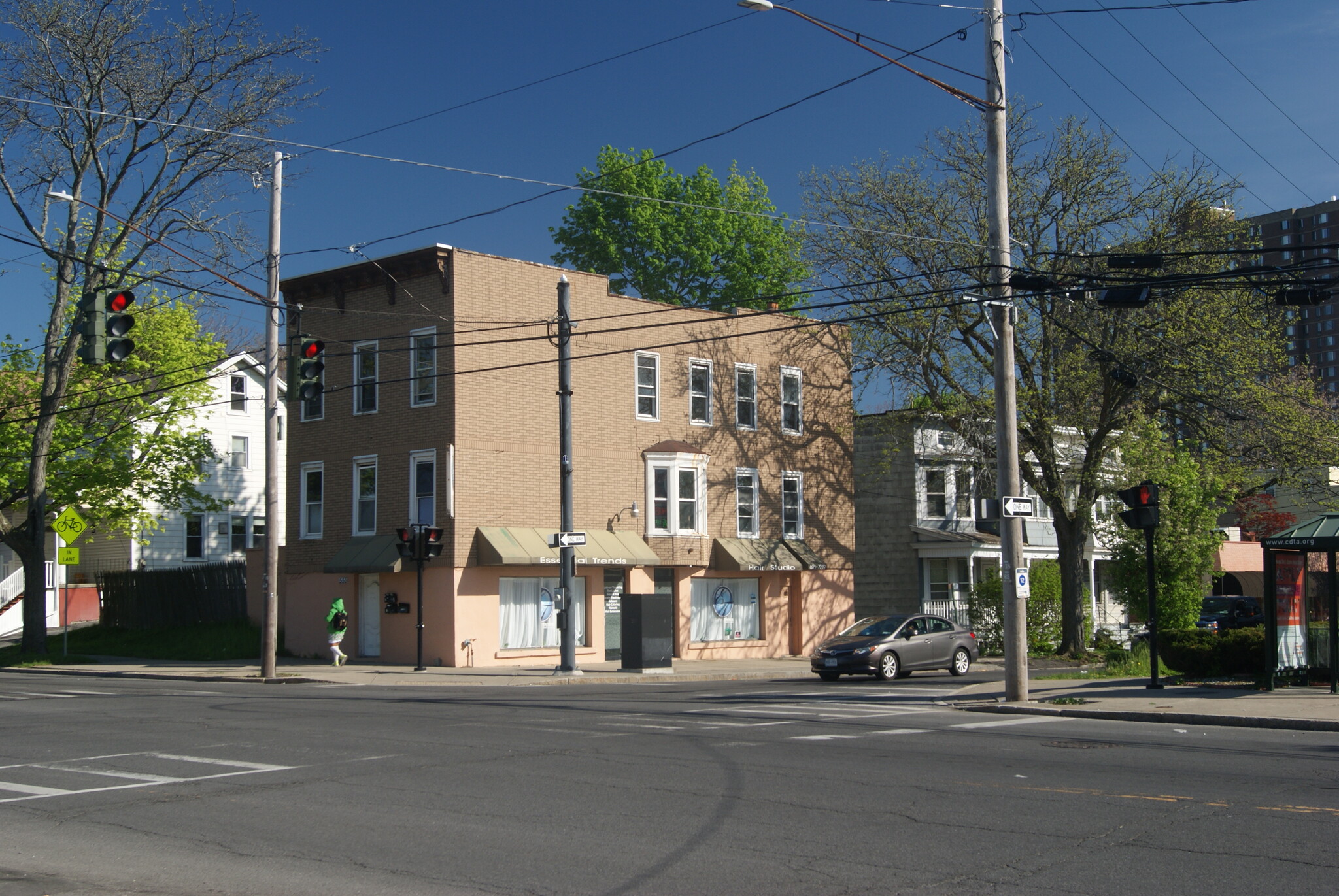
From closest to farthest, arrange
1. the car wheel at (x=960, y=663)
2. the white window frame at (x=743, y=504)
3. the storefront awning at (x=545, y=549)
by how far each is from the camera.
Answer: the car wheel at (x=960, y=663), the storefront awning at (x=545, y=549), the white window frame at (x=743, y=504)

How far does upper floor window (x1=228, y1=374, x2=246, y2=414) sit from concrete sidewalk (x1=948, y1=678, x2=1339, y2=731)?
38013 millimetres

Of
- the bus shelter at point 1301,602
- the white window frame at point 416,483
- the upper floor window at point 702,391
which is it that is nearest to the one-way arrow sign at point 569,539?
the white window frame at point 416,483

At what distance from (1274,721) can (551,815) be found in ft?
34.6

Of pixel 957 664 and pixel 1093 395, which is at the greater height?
pixel 1093 395

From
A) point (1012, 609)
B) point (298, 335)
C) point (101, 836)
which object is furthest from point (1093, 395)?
point (101, 836)

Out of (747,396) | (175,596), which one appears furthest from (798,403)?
(175,596)

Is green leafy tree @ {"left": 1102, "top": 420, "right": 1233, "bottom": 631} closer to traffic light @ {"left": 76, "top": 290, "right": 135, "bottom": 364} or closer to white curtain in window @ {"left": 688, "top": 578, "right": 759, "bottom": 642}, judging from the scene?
white curtain in window @ {"left": 688, "top": 578, "right": 759, "bottom": 642}

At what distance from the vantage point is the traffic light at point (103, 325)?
1608cm

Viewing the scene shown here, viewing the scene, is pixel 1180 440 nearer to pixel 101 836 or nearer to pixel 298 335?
pixel 298 335

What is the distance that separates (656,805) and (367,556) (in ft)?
70.4

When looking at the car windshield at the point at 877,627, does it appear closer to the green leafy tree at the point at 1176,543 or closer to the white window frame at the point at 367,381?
the green leafy tree at the point at 1176,543

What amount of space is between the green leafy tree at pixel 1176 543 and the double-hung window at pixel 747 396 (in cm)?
1085

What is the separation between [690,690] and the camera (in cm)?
2323

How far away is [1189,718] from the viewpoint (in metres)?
16.2
